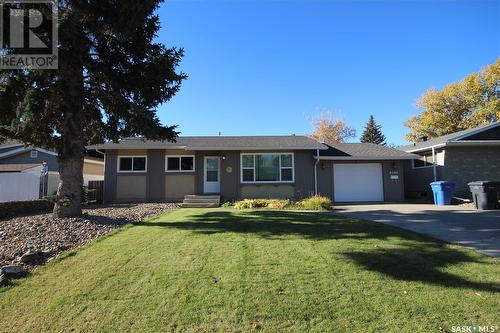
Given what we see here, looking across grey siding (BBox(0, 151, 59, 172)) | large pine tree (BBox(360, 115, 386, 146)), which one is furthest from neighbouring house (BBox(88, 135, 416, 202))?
large pine tree (BBox(360, 115, 386, 146))

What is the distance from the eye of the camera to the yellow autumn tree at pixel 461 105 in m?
34.1

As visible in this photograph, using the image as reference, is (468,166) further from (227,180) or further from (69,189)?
(69,189)

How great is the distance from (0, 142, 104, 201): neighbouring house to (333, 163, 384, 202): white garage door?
14125 millimetres

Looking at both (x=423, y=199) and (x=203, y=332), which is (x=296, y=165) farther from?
(x=203, y=332)

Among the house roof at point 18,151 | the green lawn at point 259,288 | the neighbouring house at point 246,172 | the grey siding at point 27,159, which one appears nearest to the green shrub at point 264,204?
the neighbouring house at point 246,172

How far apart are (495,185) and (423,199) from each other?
227 inches

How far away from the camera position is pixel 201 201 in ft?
55.3

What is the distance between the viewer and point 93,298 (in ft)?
14.8

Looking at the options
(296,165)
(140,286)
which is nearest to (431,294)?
(140,286)

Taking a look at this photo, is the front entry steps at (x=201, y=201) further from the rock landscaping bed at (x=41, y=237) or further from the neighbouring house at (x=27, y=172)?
the neighbouring house at (x=27, y=172)

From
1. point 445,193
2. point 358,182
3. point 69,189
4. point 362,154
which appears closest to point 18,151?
point 69,189

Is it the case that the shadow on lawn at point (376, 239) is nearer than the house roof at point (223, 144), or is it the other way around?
the shadow on lawn at point (376, 239)

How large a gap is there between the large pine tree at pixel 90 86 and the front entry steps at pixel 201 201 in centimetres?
567

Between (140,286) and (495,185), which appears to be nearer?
(140,286)
